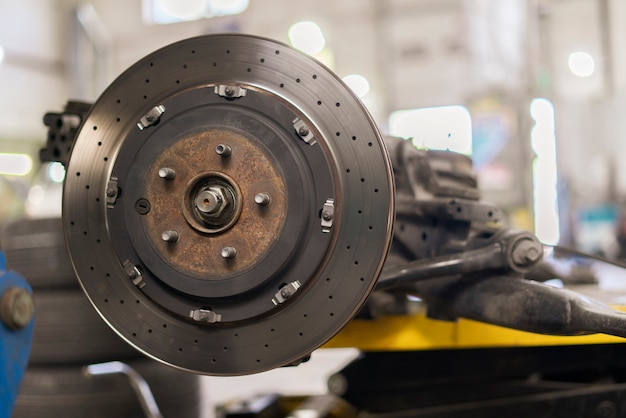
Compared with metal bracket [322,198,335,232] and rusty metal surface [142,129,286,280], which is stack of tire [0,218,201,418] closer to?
rusty metal surface [142,129,286,280]

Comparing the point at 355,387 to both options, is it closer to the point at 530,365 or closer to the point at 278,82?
the point at 530,365

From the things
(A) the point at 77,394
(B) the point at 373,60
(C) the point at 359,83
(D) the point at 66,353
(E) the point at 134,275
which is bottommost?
(A) the point at 77,394

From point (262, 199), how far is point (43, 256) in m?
0.98

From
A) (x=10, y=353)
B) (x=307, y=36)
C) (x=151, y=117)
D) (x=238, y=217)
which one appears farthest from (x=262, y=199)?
(x=307, y=36)

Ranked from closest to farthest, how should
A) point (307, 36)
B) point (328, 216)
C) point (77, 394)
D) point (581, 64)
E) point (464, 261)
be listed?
point (328, 216) → point (464, 261) → point (77, 394) → point (581, 64) → point (307, 36)

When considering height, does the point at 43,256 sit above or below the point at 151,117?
below

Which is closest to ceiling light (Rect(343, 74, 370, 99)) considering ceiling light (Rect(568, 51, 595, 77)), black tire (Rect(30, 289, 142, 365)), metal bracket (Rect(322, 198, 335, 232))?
ceiling light (Rect(568, 51, 595, 77))

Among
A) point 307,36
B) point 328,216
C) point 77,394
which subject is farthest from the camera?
point 307,36

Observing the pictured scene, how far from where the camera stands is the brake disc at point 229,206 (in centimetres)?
120

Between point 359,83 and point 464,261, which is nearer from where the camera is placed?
point 464,261

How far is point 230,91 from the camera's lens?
4.10 ft

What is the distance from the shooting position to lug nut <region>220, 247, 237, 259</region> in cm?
120

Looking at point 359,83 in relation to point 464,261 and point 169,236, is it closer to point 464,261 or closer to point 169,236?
point 464,261

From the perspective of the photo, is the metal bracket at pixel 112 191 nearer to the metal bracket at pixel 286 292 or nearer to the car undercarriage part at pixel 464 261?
the metal bracket at pixel 286 292
